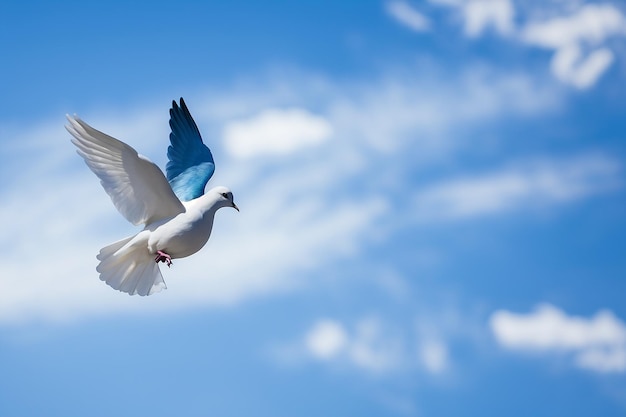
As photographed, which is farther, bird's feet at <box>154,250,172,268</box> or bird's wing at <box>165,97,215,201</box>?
bird's wing at <box>165,97,215,201</box>

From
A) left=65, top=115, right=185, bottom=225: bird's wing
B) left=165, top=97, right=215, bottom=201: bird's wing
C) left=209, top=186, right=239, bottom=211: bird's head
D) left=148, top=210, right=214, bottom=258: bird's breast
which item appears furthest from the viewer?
left=165, top=97, right=215, bottom=201: bird's wing

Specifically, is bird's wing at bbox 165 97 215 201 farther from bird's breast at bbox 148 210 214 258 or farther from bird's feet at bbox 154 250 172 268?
bird's feet at bbox 154 250 172 268

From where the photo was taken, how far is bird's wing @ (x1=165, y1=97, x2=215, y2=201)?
1112 centimetres

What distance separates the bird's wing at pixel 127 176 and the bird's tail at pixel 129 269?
0.46 meters

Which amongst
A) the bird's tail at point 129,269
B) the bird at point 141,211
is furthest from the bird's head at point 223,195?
the bird's tail at point 129,269

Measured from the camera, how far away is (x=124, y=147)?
29.4 ft

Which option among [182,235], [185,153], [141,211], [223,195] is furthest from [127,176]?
[185,153]

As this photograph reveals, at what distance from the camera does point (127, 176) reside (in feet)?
30.1

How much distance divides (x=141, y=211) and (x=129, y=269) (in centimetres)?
80

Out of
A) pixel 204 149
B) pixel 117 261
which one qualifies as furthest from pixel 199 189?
pixel 117 261

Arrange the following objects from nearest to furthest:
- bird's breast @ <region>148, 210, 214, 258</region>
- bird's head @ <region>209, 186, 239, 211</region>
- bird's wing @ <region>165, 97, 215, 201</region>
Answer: bird's breast @ <region>148, 210, 214, 258</region> < bird's head @ <region>209, 186, 239, 211</region> < bird's wing @ <region>165, 97, 215, 201</region>

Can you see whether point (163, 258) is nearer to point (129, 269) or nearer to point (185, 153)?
point (129, 269)

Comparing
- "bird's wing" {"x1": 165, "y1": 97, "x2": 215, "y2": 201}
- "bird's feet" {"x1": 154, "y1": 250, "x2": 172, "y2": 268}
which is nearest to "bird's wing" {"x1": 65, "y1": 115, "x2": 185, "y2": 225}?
"bird's feet" {"x1": 154, "y1": 250, "x2": 172, "y2": 268}

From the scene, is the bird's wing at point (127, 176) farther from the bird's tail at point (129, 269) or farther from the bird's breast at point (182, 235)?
the bird's tail at point (129, 269)
